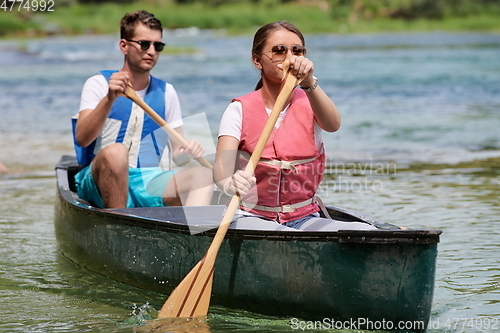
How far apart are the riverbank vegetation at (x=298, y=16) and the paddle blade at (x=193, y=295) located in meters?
38.9

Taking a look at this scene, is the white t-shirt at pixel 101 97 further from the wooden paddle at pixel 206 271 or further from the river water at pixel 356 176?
the wooden paddle at pixel 206 271

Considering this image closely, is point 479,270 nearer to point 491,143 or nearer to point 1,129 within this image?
point 491,143

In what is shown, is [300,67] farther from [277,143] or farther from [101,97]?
[101,97]

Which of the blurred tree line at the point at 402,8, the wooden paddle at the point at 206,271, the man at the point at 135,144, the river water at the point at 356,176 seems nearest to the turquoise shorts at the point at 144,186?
the man at the point at 135,144

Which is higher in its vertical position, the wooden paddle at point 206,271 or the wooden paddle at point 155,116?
the wooden paddle at point 155,116

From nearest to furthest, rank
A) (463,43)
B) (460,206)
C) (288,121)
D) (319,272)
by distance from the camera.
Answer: (319,272) < (288,121) < (460,206) < (463,43)

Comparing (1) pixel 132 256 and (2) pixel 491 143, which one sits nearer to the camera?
(1) pixel 132 256

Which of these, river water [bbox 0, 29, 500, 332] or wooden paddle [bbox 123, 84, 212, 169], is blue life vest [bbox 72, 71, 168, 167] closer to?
wooden paddle [bbox 123, 84, 212, 169]

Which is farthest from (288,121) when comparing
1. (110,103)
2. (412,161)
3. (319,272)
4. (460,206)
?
(412,161)

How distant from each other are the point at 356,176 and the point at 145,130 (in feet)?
10.3

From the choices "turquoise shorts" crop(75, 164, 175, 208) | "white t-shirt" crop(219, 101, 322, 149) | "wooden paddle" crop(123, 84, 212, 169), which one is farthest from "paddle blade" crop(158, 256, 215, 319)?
"wooden paddle" crop(123, 84, 212, 169)

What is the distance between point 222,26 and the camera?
47.3 metres

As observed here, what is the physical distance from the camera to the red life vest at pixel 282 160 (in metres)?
3.51

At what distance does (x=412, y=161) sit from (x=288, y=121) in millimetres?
4682
